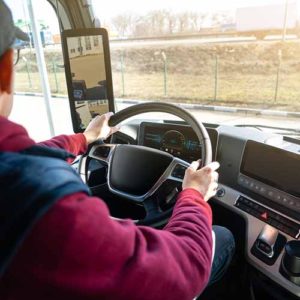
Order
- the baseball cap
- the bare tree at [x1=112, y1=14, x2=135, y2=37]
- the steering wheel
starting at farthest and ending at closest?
1. the bare tree at [x1=112, y1=14, x2=135, y2=37]
2. the steering wheel
3. the baseball cap

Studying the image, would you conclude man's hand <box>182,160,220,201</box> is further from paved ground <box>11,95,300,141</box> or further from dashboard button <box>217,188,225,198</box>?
dashboard button <box>217,188,225,198</box>

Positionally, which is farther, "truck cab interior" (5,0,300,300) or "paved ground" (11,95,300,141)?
"paved ground" (11,95,300,141)

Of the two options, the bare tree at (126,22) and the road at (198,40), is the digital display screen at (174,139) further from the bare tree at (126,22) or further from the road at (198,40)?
the road at (198,40)

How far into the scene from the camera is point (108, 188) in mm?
1615

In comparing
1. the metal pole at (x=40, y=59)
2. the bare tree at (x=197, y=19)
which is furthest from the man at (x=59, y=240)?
the bare tree at (x=197, y=19)

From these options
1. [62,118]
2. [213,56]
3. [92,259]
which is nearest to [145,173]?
[92,259]

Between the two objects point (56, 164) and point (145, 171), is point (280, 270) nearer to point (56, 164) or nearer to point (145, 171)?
point (145, 171)

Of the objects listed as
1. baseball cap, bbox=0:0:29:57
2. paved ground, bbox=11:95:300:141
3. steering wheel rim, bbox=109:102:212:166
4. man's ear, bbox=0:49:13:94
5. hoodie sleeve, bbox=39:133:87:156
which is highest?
baseball cap, bbox=0:0:29:57

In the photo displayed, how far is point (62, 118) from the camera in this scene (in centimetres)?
314

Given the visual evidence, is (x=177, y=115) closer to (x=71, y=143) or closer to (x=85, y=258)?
(x=71, y=143)

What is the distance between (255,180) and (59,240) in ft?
3.64

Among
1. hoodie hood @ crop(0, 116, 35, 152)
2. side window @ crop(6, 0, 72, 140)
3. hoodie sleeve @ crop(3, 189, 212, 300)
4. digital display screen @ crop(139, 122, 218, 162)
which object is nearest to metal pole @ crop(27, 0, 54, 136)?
side window @ crop(6, 0, 72, 140)

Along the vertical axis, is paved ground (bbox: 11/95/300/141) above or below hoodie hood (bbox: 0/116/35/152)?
below

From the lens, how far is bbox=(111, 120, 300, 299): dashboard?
132 cm
